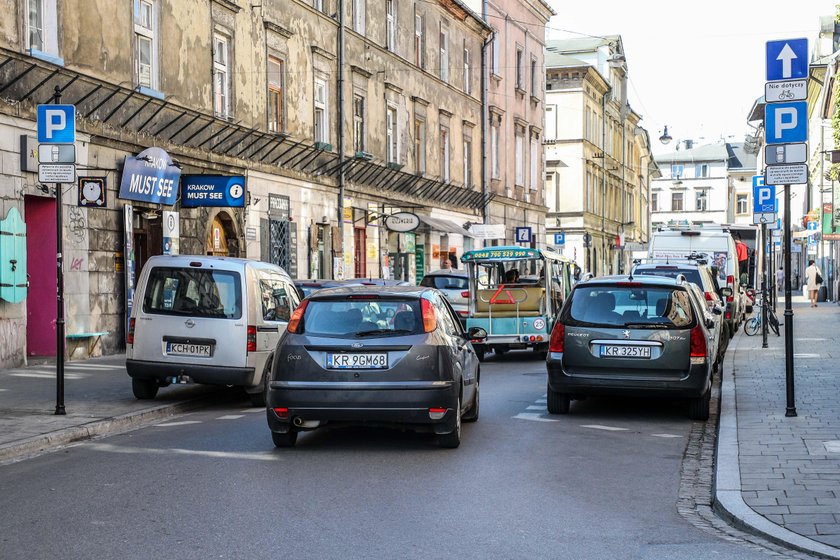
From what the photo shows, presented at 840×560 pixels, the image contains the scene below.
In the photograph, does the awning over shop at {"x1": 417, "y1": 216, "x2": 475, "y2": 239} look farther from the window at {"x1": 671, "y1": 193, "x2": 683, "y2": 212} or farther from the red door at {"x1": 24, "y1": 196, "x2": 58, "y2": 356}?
the window at {"x1": 671, "y1": 193, "x2": 683, "y2": 212}

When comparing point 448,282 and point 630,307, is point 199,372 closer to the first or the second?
point 630,307

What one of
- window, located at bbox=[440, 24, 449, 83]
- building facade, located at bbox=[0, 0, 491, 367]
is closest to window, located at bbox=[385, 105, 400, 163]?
building facade, located at bbox=[0, 0, 491, 367]

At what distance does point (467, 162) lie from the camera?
44.1 meters

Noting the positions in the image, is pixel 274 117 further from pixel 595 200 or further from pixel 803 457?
pixel 595 200

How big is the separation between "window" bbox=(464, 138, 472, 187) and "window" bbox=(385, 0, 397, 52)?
28.5ft

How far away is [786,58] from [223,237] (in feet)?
50.2

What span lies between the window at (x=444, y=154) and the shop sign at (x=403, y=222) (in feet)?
25.4

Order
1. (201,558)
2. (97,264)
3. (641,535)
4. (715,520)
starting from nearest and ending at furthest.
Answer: (201,558), (641,535), (715,520), (97,264)

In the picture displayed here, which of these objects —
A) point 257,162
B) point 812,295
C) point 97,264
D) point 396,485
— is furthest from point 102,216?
point 812,295

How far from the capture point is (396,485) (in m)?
8.32

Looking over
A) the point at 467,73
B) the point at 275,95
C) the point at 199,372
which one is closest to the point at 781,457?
the point at 199,372

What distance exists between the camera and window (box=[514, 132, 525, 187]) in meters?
51.0

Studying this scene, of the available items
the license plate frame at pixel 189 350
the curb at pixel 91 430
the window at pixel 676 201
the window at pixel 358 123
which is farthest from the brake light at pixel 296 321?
the window at pixel 676 201

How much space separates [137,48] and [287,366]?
42.6ft
